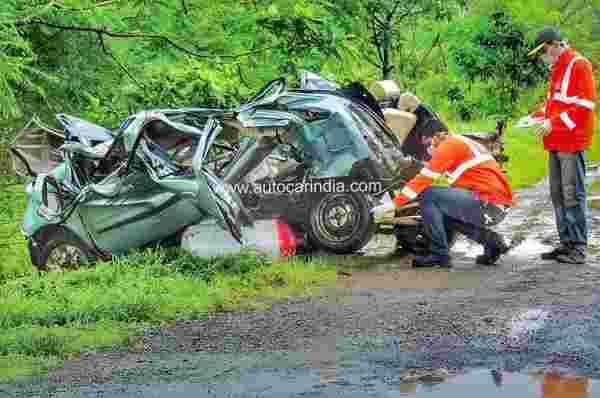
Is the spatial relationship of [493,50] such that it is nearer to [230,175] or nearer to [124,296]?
[230,175]

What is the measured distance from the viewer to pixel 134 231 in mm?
10711

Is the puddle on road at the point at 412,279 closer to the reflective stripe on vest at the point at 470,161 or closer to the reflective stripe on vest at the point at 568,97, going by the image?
the reflective stripe on vest at the point at 470,161

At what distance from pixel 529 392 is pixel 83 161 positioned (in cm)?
688

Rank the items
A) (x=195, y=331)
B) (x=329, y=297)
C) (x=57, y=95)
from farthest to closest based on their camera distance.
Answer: (x=57, y=95)
(x=329, y=297)
(x=195, y=331)

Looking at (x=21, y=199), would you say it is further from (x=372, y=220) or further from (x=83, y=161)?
(x=372, y=220)

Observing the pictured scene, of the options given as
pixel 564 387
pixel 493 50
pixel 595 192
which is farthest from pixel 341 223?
pixel 493 50

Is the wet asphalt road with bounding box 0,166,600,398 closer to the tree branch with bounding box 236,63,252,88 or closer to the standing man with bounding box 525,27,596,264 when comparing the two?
the standing man with bounding box 525,27,596,264

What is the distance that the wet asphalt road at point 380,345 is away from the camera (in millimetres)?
6094

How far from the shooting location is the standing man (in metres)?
10.3

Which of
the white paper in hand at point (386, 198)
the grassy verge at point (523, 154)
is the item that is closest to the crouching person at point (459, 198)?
the white paper in hand at point (386, 198)

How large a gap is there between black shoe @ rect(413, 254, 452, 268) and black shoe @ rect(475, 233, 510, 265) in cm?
36

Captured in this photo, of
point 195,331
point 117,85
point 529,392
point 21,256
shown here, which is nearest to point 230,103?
point 117,85

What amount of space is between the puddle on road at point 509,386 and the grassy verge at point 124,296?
2521mm
